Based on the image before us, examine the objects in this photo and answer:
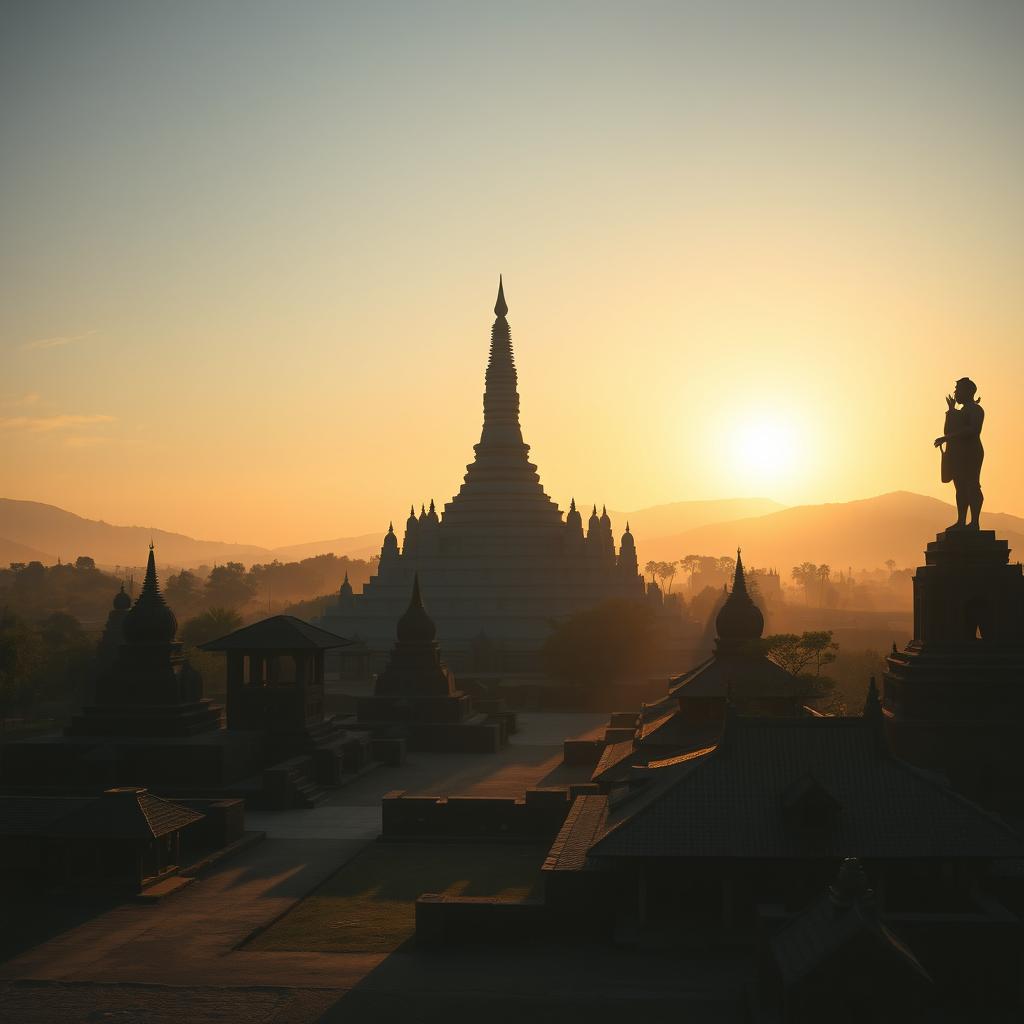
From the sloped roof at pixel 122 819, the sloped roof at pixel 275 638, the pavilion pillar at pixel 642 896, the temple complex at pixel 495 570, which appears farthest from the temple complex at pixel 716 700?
the temple complex at pixel 495 570

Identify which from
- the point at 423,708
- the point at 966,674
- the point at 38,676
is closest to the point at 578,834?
the point at 966,674

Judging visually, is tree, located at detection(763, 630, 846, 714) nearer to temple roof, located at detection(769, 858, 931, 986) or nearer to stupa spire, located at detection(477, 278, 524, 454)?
temple roof, located at detection(769, 858, 931, 986)

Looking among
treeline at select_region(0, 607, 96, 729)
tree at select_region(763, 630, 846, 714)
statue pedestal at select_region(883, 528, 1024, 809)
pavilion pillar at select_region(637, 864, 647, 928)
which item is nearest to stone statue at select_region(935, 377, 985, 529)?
statue pedestal at select_region(883, 528, 1024, 809)

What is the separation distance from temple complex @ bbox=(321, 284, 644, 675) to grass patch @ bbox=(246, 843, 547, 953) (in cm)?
4634

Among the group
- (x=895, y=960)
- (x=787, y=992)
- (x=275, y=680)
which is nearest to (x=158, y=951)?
(x=787, y=992)

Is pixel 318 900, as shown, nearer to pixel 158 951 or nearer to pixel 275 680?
pixel 158 951

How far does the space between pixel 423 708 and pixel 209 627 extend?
98.1 ft

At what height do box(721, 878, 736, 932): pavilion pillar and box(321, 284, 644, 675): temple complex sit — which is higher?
box(321, 284, 644, 675): temple complex

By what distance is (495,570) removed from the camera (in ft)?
→ 285

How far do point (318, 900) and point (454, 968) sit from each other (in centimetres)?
616

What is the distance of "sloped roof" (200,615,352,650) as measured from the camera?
1775 inches

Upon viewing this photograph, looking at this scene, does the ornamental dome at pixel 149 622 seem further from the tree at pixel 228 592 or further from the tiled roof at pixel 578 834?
the tree at pixel 228 592

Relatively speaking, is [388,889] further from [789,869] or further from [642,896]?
[789,869]

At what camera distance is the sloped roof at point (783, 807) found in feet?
75.4
